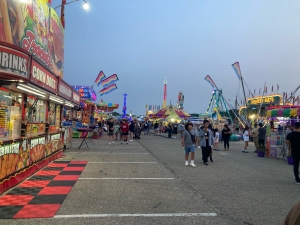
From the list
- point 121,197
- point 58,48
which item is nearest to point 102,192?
point 121,197

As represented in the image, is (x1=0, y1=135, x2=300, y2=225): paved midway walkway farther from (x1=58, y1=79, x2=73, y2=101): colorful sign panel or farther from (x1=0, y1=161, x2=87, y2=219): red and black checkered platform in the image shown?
(x1=58, y1=79, x2=73, y2=101): colorful sign panel

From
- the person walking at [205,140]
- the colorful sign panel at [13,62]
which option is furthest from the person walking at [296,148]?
the colorful sign panel at [13,62]

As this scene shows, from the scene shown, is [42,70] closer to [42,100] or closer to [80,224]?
[42,100]

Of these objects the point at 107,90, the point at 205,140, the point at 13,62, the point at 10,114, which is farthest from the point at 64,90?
the point at 107,90

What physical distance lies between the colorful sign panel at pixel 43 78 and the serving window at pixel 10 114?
844 mm

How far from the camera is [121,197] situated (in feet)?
20.7

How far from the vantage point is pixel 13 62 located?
597cm

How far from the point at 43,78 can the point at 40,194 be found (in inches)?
122

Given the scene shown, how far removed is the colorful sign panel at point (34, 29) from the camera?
840cm

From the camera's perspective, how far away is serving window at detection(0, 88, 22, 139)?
7.45m

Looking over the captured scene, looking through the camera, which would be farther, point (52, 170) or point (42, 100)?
point (42, 100)

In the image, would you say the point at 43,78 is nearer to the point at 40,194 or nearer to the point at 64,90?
the point at 40,194

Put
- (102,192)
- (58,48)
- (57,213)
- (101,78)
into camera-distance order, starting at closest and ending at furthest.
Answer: (57,213) < (102,192) < (58,48) < (101,78)

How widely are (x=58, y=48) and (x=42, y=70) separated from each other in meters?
7.48
